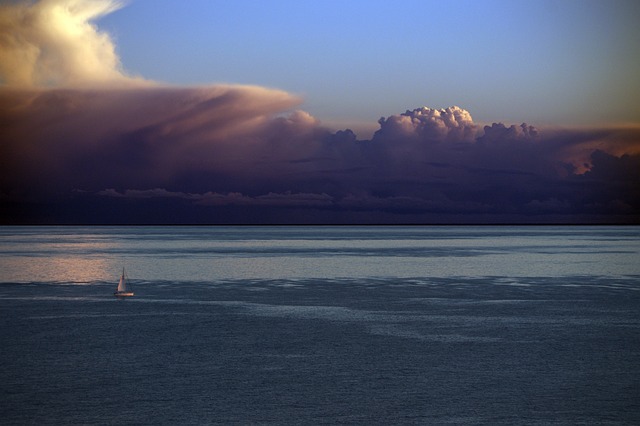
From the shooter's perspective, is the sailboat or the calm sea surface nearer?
the calm sea surface

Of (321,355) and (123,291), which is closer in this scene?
(321,355)

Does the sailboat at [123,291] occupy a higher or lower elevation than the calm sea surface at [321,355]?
higher

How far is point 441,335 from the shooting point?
2691 centimetres

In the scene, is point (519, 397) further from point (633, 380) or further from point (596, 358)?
point (596, 358)

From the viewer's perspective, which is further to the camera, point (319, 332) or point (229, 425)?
point (319, 332)

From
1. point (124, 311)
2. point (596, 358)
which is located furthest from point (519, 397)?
point (124, 311)

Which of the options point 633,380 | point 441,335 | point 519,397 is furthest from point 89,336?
point 633,380

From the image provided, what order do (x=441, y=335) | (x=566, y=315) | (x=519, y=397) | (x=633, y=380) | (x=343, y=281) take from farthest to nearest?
(x=343, y=281) → (x=566, y=315) → (x=441, y=335) → (x=633, y=380) → (x=519, y=397)

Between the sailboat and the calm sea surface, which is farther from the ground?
the sailboat

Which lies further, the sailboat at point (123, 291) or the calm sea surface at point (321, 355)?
the sailboat at point (123, 291)

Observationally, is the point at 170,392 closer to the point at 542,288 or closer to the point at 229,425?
the point at 229,425

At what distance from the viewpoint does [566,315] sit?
109ft

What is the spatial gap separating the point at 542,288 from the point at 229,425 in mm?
34802

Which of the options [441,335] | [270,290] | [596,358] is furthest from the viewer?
[270,290]
